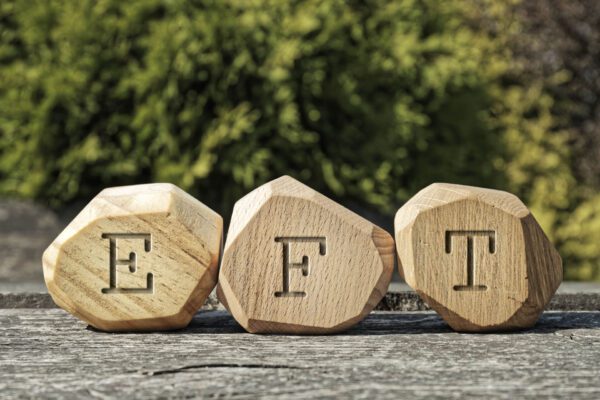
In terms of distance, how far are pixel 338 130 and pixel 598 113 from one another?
1.77m

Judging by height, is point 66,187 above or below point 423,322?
above

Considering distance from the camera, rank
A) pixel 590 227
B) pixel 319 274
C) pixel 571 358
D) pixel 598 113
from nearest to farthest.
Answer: pixel 571 358 < pixel 319 274 < pixel 590 227 < pixel 598 113

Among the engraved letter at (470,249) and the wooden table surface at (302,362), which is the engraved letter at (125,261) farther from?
the engraved letter at (470,249)

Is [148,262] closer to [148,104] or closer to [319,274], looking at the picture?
[319,274]

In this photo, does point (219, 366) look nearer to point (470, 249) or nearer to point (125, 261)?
point (125, 261)

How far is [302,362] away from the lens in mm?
1454

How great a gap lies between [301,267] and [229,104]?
226cm

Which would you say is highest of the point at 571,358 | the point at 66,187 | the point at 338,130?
the point at 338,130

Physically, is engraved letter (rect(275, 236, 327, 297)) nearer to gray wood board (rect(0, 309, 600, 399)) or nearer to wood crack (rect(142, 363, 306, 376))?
gray wood board (rect(0, 309, 600, 399))

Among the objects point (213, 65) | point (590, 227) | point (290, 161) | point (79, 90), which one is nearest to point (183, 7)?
point (213, 65)

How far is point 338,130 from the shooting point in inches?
161

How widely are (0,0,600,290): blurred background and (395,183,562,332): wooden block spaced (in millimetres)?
2025

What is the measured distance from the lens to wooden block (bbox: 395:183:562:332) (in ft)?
5.75

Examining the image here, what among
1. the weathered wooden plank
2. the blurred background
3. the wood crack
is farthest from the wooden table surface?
the blurred background
